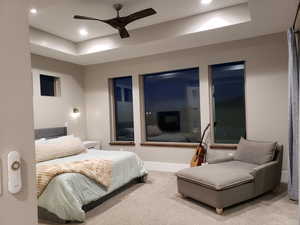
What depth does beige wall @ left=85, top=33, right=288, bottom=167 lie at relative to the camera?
12.6 feet

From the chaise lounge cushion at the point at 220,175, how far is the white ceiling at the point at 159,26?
2.21 m

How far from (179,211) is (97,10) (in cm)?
325

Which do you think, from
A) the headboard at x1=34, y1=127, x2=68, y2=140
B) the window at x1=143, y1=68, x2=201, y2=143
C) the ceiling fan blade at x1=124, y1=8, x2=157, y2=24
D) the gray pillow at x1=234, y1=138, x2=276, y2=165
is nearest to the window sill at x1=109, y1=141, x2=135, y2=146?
the window at x1=143, y1=68, x2=201, y2=143

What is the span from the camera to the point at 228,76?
4.43 meters

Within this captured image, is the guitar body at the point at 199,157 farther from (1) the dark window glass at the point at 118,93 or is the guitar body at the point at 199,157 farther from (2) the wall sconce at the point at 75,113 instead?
(2) the wall sconce at the point at 75,113

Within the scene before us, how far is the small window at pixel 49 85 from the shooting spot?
4758 millimetres

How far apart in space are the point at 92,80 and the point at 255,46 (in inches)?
154

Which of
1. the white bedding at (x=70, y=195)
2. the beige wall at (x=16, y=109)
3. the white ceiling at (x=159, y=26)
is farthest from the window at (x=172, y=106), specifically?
the beige wall at (x=16, y=109)

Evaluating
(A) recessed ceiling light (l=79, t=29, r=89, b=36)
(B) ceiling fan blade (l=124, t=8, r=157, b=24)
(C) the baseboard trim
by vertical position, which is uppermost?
(A) recessed ceiling light (l=79, t=29, r=89, b=36)

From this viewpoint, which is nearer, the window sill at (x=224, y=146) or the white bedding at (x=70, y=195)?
the white bedding at (x=70, y=195)

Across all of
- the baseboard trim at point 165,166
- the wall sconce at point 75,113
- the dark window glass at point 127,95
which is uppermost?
the dark window glass at point 127,95

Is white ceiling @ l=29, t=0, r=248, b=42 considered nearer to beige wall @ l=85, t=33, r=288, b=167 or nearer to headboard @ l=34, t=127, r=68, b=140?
beige wall @ l=85, t=33, r=288, b=167

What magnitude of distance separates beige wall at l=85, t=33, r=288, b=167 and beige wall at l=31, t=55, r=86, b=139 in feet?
2.04

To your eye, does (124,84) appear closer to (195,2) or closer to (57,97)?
(57,97)
